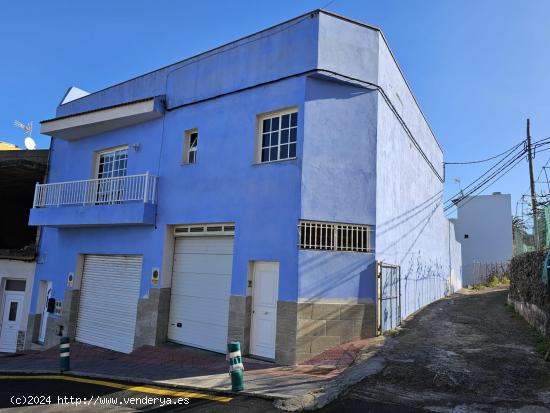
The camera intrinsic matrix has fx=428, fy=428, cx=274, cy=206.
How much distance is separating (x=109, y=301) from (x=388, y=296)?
29.3 feet

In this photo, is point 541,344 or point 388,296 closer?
point 541,344

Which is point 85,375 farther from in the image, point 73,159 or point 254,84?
point 73,159

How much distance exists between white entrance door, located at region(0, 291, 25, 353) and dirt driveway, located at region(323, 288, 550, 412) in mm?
15046

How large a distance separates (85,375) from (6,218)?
17.1 meters

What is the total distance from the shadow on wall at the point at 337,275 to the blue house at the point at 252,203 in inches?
1.3

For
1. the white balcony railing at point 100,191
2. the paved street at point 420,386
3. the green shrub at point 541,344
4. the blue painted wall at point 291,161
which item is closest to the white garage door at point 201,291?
Answer: the blue painted wall at point 291,161

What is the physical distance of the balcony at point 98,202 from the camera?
12.8 meters

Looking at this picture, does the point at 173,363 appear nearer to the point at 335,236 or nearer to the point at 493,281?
the point at 335,236

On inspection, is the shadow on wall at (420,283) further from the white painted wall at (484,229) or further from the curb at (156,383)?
the white painted wall at (484,229)

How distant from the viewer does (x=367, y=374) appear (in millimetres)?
7715

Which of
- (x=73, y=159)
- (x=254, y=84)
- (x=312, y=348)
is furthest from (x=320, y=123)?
(x=73, y=159)

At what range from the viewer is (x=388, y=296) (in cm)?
1130

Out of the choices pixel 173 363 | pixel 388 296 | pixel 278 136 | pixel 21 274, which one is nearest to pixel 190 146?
pixel 278 136

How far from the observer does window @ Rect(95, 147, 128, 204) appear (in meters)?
14.0
